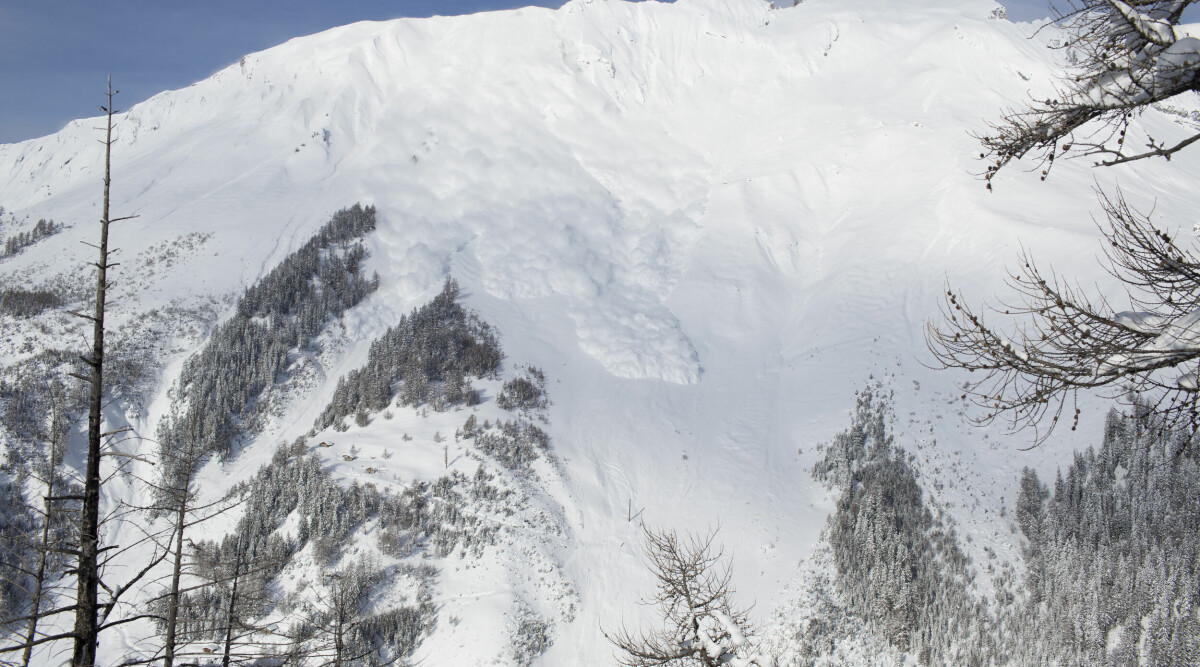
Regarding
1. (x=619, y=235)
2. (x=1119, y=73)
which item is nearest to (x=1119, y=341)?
(x=1119, y=73)

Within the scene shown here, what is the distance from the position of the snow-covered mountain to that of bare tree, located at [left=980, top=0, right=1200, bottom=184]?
105 feet

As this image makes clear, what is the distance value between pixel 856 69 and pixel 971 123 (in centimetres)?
2284

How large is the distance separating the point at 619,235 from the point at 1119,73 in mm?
74506

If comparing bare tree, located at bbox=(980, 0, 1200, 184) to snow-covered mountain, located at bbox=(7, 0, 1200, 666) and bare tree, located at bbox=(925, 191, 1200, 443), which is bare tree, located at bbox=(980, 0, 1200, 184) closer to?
bare tree, located at bbox=(925, 191, 1200, 443)

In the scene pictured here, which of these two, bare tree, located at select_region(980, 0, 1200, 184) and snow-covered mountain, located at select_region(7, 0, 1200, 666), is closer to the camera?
bare tree, located at select_region(980, 0, 1200, 184)

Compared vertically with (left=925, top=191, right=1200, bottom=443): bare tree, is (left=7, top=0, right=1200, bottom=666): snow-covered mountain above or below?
above

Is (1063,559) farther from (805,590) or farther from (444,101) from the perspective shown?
(444,101)

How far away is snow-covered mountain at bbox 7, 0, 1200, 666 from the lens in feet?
164

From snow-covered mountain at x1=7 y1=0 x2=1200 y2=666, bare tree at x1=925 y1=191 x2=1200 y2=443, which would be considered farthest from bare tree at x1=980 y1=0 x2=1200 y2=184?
snow-covered mountain at x1=7 y1=0 x2=1200 y2=666

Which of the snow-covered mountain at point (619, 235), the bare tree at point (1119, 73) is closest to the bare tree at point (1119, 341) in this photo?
the bare tree at point (1119, 73)

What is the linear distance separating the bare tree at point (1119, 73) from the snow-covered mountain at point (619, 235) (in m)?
32.0

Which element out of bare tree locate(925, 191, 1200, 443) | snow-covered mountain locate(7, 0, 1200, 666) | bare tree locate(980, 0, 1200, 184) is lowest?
bare tree locate(925, 191, 1200, 443)

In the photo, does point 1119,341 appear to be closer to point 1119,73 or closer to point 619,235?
point 1119,73

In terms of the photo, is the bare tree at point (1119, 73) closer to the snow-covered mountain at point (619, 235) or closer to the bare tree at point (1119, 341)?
the bare tree at point (1119, 341)
